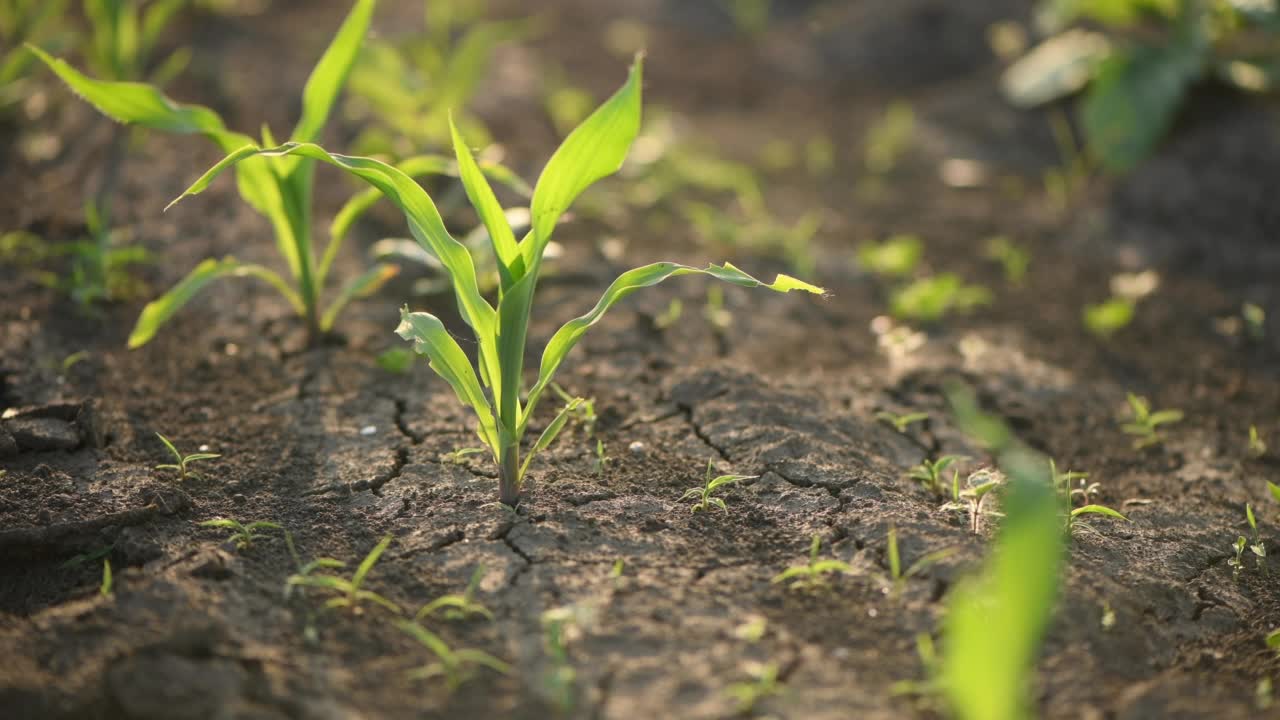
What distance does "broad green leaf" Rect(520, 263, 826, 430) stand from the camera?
1562 mm

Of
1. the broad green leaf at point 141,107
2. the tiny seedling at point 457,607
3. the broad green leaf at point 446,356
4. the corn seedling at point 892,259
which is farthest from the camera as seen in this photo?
the corn seedling at point 892,259

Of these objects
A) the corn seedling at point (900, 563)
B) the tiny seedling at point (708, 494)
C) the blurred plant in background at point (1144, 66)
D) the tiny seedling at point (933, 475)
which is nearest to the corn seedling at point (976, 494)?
the tiny seedling at point (933, 475)

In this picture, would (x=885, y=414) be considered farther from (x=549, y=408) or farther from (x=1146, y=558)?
(x=549, y=408)

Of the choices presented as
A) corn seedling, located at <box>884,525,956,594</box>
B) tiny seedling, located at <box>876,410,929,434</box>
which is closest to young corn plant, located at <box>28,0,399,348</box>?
tiny seedling, located at <box>876,410,929,434</box>

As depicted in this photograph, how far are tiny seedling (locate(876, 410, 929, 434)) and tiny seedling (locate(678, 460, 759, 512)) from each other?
465 mm

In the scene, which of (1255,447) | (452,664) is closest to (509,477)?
(452,664)

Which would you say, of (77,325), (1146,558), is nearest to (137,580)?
(77,325)

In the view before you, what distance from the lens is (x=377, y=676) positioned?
143 cm

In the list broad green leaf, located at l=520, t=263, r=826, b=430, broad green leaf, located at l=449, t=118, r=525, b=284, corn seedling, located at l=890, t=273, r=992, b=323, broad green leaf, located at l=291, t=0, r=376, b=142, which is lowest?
corn seedling, located at l=890, t=273, r=992, b=323

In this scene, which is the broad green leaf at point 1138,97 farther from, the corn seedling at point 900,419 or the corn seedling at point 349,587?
the corn seedling at point 349,587

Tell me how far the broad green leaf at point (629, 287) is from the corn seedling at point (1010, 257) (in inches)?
63.0

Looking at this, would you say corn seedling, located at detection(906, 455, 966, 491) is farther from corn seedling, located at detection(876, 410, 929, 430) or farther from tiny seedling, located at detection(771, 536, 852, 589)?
tiny seedling, located at detection(771, 536, 852, 589)

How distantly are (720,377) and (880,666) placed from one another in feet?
3.07

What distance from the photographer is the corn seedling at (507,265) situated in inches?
62.2
